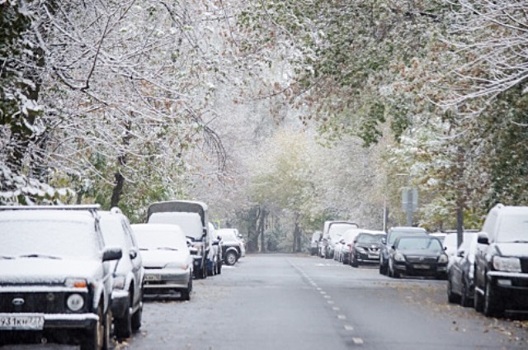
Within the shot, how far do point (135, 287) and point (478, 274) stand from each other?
7946 mm

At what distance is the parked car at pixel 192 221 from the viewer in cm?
3650

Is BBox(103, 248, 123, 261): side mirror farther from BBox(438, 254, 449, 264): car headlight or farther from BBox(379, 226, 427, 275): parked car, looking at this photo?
BBox(379, 226, 427, 275): parked car

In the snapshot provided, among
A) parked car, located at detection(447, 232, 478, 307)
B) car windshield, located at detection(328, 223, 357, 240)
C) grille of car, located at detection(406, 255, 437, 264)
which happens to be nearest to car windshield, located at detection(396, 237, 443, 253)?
grille of car, located at detection(406, 255, 437, 264)

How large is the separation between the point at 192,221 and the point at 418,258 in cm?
768

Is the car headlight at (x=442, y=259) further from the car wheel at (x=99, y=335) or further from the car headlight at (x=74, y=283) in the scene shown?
the car headlight at (x=74, y=283)

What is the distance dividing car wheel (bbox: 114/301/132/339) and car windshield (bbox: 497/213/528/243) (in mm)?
8249

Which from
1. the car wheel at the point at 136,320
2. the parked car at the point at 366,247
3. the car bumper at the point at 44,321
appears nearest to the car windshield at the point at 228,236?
the parked car at the point at 366,247

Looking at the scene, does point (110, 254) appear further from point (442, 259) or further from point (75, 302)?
point (442, 259)

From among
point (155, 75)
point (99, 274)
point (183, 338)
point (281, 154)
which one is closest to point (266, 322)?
point (183, 338)

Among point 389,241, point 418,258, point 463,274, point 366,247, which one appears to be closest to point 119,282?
point 463,274

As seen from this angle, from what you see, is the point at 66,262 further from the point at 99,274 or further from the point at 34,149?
the point at 34,149

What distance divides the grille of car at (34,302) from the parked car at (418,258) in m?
27.0

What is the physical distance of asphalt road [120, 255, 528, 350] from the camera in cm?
1620

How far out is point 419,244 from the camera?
40531 mm
